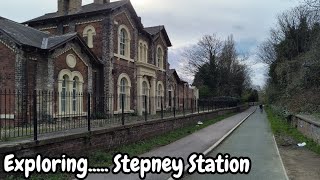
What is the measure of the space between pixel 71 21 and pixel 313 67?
15.8 meters

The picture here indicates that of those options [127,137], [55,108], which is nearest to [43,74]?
[55,108]

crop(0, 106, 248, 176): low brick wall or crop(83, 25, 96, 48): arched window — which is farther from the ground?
crop(83, 25, 96, 48): arched window

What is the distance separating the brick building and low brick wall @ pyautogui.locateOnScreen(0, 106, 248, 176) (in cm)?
128

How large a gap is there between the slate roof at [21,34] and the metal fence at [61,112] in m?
2.56

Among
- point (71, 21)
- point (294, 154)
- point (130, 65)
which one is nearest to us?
point (294, 154)

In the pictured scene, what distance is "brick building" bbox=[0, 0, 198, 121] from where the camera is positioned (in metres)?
18.5

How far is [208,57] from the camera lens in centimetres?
6694

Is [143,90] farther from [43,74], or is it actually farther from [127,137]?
[127,137]

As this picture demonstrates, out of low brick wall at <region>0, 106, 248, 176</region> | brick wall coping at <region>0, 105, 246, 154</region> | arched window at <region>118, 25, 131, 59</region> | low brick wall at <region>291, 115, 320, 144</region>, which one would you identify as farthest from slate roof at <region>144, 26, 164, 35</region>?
brick wall coping at <region>0, 105, 246, 154</region>

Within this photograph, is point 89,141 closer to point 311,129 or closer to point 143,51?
point 311,129

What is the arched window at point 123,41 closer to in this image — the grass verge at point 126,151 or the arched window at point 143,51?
the arched window at point 143,51

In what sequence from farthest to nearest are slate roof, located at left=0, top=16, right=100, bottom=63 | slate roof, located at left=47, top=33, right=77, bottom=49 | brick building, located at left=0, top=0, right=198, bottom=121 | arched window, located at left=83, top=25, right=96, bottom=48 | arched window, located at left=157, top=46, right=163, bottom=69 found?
arched window, located at left=157, top=46, right=163, bottom=69 < arched window, located at left=83, top=25, right=96, bottom=48 < slate roof, located at left=47, top=33, right=77, bottom=49 < brick building, located at left=0, top=0, right=198, bottom=121 < slate roof, located at left=0, top=16, right=100, bottom=63

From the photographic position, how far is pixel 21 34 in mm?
19422

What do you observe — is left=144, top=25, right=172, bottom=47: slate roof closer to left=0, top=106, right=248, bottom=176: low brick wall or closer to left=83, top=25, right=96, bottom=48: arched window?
left=83, top=25, right=96, bottom=48: arched window
